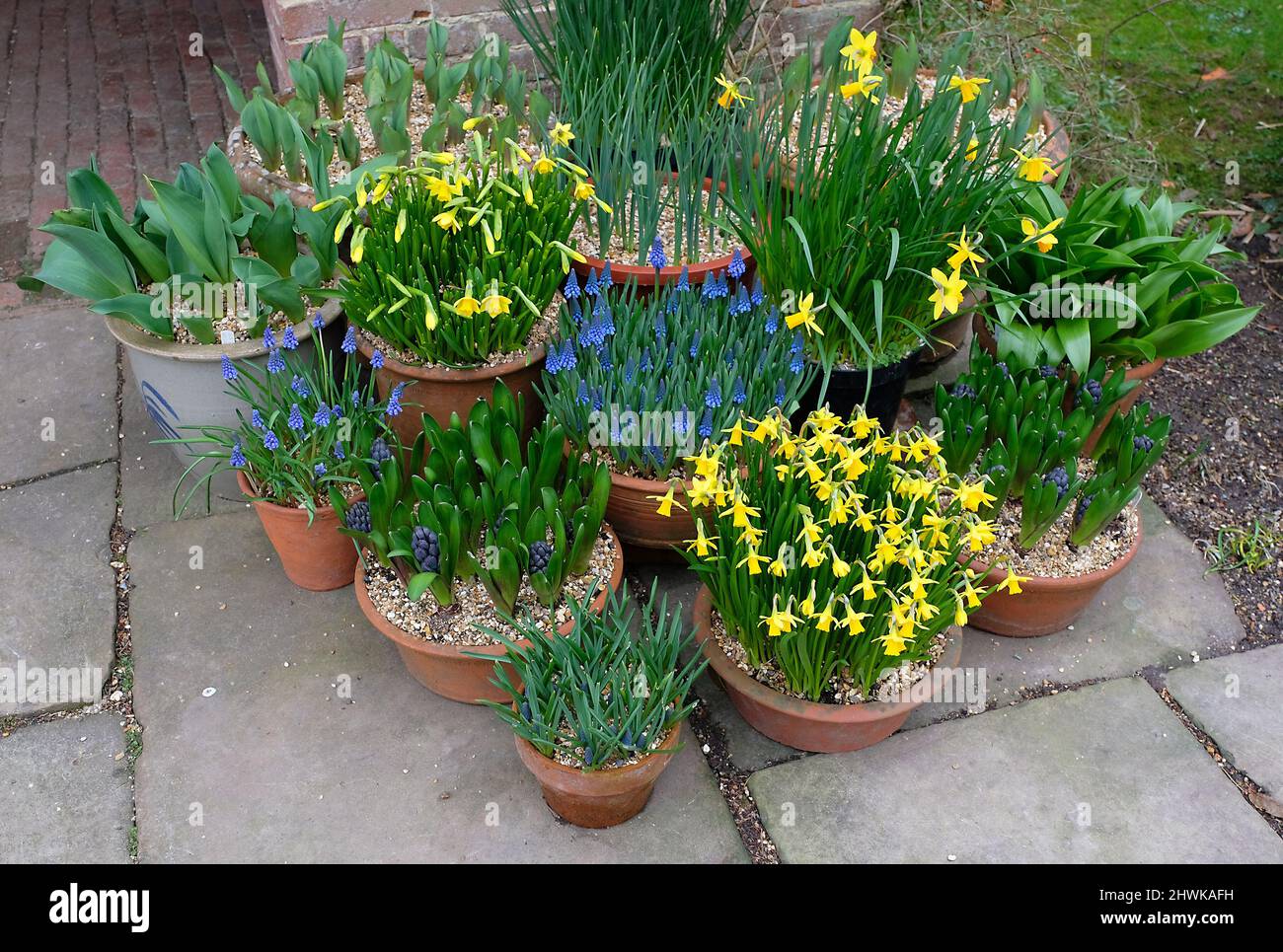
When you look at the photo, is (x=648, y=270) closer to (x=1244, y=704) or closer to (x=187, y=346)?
(x=187, y=346)

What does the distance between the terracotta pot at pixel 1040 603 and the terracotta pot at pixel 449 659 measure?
36.6 inches

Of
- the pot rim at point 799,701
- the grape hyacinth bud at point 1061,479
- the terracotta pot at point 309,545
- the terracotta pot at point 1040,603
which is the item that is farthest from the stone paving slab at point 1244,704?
the terracotta pot at point 309,545

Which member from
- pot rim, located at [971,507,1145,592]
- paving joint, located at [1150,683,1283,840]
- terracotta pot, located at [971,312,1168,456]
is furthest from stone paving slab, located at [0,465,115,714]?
paving joint, located at [1150,683,1283,840]

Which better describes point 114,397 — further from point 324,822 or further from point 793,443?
point 793,443

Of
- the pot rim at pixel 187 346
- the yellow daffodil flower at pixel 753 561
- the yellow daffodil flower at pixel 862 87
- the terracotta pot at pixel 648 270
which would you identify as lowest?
the yellow daffodil flower at pixel 753 561

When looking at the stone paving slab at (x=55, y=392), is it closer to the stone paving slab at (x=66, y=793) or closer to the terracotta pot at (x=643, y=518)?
the stone paving slab at (x=66, y=793)

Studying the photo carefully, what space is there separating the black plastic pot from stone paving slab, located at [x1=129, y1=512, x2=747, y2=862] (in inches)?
40.7

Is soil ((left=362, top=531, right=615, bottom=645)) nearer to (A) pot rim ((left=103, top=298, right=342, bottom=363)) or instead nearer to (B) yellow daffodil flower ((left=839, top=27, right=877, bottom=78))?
(A) pot rim ((left=103, top=298, right=342, bottom=363))

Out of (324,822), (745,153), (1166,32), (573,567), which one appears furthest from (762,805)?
(1166,32)

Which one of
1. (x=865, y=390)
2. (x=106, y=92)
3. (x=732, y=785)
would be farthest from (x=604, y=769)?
(x=106, y=92)

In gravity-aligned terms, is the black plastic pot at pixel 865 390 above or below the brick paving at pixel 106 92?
below

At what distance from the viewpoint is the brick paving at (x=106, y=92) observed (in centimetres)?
427

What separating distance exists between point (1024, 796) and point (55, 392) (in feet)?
9.75

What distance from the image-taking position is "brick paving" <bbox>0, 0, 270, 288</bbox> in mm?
4270
